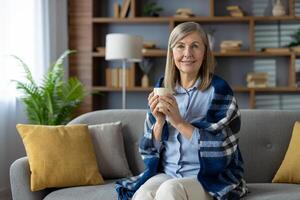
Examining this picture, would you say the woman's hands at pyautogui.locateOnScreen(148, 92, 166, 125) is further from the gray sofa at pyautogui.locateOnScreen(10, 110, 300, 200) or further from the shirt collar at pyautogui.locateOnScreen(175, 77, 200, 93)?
the gray sofa at pyautogui.locateOnScreen(10, 110, 300, 200)

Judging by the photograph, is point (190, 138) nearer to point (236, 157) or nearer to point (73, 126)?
point (236, 157)

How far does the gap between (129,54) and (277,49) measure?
1.58 metres

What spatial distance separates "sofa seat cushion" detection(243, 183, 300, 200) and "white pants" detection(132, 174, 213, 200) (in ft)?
1.13

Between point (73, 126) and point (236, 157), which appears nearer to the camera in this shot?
point (236, 157)

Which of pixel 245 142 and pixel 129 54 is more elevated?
pixel 129 54

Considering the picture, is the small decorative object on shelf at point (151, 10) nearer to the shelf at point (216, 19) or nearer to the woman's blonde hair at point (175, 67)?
the shelf at point (216, 19)

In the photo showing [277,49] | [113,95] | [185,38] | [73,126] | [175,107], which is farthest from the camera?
[113,95]

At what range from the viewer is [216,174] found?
87.7 inches

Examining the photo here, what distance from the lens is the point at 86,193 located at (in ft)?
8.53

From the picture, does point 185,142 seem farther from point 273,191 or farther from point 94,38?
point 94,38

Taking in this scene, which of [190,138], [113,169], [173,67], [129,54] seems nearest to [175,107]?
[190,138]

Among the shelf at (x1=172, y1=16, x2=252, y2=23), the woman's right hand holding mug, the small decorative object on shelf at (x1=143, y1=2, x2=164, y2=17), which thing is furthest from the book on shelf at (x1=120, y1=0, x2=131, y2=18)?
the woman's right hand holding mug

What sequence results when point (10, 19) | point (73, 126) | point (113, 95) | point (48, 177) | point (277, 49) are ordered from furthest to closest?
1. point (113, 95)
2. point (277, 49)
3. point (10, 19)
4. point (73, 126)
5. point (48, 177)

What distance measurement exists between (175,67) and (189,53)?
0.15 m
